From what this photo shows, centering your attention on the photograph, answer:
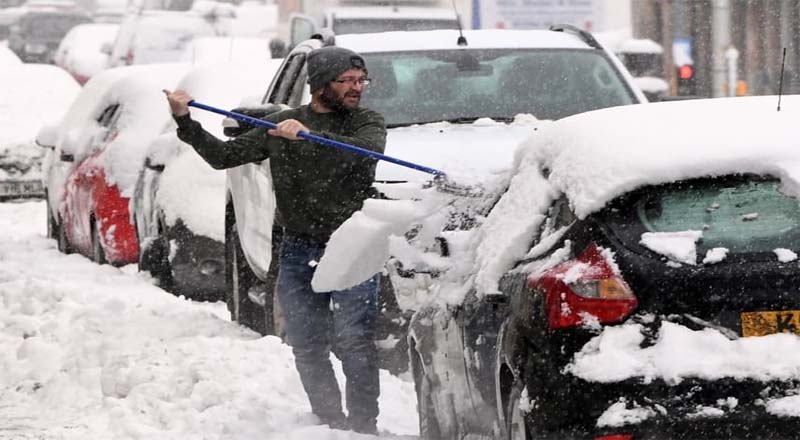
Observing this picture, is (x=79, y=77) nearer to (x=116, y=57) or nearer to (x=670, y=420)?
(x=116, y=57)

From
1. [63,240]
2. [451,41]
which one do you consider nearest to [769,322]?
[451,41]

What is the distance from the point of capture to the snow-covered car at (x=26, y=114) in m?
20.6

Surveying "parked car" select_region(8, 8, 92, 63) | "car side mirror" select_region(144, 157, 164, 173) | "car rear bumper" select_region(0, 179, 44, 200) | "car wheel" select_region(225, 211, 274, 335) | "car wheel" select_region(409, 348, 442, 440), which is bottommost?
"parked car" select_region(8, 8, 92, 63)

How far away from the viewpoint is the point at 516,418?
18.2 feet

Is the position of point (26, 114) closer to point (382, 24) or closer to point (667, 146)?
point (382, 24)

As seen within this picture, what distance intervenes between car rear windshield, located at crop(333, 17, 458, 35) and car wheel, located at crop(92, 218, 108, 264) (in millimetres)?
9327

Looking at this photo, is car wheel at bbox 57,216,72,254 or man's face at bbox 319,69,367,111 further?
car wheel at bbox 57,216,72,254

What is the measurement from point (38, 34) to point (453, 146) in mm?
46469

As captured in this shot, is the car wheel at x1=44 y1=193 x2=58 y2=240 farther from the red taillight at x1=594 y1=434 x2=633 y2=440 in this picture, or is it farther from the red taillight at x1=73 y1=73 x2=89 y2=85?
the red taillight at x1=73 y1=73 x2=89 y2=85

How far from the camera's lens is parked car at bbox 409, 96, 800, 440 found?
518 centimetres

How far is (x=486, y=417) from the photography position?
617 centimetres

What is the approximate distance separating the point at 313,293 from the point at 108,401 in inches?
48.1

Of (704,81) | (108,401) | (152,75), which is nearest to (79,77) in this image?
(704,81)

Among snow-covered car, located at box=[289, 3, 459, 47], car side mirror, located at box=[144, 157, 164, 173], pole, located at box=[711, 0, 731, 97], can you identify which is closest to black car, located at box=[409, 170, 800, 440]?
car side mirror, located at box=[144, 157, 164, 173]
